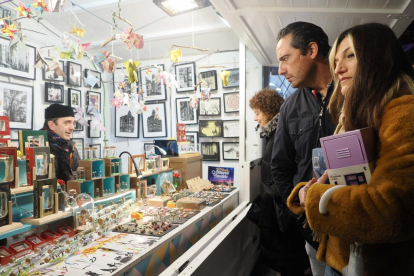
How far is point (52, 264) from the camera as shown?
1.45m

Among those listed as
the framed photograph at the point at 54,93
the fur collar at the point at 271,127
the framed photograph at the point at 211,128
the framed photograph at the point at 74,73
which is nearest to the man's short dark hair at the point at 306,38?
the fur collar at the point at 271,127

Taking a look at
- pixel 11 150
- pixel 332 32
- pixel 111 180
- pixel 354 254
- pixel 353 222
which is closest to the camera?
pixel 353 222

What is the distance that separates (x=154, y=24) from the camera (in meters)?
4.48

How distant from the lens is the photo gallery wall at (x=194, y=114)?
468 cm

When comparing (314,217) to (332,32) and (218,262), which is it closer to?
(218,262)

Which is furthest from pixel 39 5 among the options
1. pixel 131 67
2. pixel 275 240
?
pixel 275 240

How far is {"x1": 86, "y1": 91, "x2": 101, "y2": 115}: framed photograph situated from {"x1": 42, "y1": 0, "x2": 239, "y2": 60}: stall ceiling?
818 millimetres

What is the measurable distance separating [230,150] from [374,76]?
3772 millimetres

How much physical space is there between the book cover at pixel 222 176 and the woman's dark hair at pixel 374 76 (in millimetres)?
2544

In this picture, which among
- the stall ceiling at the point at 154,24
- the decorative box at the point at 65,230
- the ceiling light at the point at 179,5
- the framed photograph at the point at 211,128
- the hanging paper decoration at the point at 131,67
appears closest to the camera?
the decorative box at the point at 65,230

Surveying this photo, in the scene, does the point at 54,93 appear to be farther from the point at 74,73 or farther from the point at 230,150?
the point at 230,150

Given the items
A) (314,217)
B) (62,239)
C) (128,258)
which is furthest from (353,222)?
(62,239)

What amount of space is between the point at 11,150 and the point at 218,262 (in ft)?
4.56

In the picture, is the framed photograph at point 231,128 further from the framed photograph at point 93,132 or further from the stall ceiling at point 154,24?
the framed photograph at point 93,132
